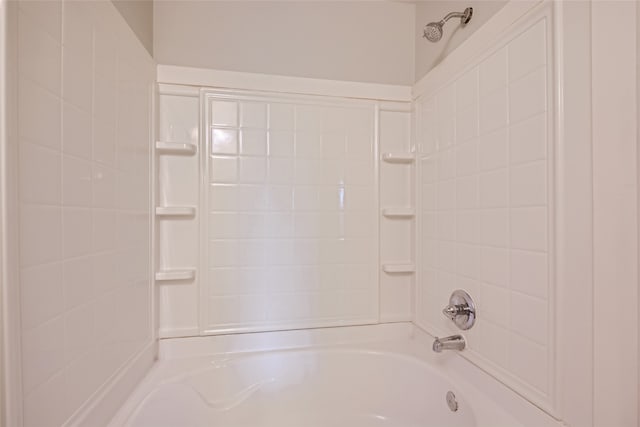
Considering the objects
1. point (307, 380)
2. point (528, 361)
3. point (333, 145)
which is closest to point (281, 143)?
point (333, 145)

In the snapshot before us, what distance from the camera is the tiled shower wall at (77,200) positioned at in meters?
0.60

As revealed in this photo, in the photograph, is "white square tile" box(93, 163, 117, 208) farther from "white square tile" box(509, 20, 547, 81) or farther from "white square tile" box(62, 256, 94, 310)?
"white square tile" box(509, 20, 547, 81)

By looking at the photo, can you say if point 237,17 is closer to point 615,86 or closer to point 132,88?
point 132,88

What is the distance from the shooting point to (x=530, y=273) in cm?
84

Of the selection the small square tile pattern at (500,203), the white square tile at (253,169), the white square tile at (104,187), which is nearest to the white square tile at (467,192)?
the small square tile pattern at (500,203)

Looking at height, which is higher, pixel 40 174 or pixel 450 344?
pixel 40 174

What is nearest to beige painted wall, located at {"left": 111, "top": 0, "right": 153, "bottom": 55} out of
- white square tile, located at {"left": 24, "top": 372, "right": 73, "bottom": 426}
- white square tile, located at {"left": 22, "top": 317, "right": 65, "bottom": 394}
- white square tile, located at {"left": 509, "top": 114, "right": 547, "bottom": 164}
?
white square tile, located at {"left": 22, "top": 317, "right": 65, "bottom": 394}

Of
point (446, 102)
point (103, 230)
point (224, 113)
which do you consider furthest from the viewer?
point (224, 113)

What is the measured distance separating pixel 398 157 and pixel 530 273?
80 centimetres

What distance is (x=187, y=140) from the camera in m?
1.31

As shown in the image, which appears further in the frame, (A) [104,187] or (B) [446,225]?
(B) [446,225]

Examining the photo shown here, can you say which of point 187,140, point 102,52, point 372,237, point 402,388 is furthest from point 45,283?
point 402,388

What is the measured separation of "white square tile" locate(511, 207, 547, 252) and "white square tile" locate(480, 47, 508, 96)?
0.41 meters

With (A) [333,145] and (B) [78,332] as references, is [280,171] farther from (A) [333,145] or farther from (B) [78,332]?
(B) [78,332]
